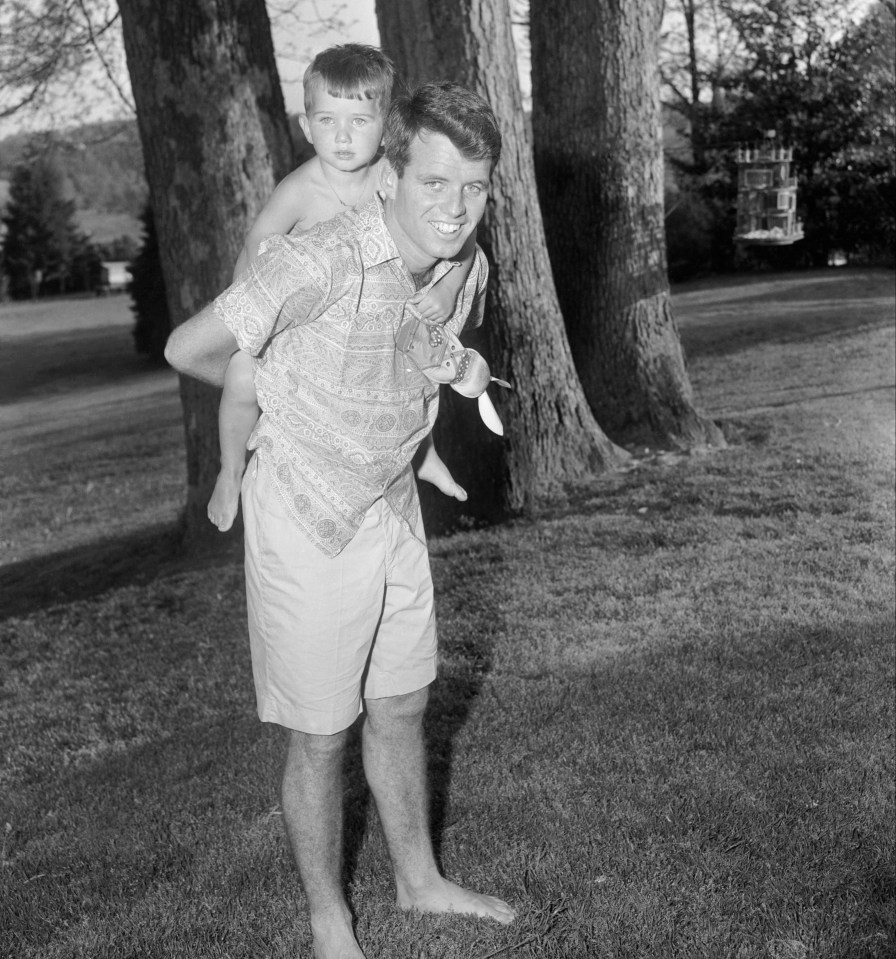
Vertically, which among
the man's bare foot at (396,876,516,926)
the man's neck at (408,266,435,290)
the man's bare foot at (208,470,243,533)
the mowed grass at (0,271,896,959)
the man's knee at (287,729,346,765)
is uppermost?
the man's neck at (408,266,435,290)

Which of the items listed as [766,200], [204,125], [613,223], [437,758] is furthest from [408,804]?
[766,200]

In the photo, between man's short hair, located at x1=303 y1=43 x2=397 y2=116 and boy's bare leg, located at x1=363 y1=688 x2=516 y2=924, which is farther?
man's short hair, located at x1=303 y1=43 x2=397 y2=116

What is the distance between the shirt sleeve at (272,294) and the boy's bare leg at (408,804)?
0.98 m

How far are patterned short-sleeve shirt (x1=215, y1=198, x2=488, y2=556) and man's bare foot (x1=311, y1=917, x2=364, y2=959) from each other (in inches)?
38.4

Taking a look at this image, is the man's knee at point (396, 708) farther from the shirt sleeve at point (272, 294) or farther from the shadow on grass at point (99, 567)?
the shadow on grass at point (99, 567)

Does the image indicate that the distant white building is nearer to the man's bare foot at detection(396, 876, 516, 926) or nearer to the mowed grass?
the mowed grass

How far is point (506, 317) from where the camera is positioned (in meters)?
6.96

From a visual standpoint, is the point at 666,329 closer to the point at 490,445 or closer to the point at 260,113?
the point at 490,445

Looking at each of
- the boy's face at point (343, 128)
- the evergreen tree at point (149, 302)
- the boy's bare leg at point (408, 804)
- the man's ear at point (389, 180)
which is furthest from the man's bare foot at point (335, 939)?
the evergreen tree at point (149, 302)

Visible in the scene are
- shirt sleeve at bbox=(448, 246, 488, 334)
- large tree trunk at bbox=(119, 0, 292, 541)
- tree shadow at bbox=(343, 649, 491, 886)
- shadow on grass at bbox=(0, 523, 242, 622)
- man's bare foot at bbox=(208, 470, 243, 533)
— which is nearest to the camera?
man's bare foot at bbox=(208, 470, 243, 533)

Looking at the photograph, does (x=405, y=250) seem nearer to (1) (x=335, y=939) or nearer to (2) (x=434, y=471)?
A: (2) (x=434, y=471)

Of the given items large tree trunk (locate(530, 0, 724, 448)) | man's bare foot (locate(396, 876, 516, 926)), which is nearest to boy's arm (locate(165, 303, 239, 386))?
man's bare foot (locate(396, 876, 516, 926))

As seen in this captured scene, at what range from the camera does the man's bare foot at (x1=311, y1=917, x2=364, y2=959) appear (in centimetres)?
296

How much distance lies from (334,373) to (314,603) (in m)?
0.52
